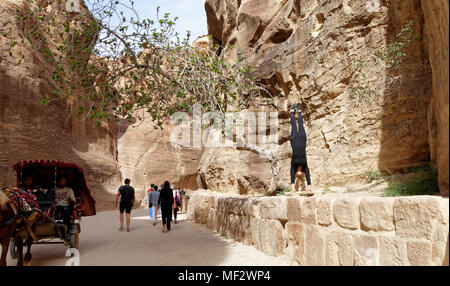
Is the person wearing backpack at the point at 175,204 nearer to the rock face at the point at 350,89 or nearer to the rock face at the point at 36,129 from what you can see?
the rock face at the point at 350,89

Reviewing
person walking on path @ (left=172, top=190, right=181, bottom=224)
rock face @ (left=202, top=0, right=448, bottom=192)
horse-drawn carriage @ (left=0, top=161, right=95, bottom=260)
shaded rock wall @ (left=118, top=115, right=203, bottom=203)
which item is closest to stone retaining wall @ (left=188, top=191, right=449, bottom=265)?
rock face @ (left=202, top=0, right=448, bottom=192)

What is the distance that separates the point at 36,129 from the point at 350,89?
2025 centimetres

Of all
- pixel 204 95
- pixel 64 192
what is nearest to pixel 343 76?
pixel 204 95

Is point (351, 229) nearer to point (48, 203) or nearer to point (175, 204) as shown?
point (48, 203)

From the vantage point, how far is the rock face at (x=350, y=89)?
6.76 metres

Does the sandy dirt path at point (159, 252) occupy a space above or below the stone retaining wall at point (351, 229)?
below

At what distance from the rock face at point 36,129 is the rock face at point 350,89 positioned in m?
10.7

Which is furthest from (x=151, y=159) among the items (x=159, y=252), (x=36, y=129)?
(x=159, y=252)

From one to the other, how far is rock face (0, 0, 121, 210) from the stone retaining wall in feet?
43.1

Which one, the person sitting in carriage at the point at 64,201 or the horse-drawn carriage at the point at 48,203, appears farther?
the person sitting in carriage at the point at 64,201

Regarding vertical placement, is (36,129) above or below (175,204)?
above

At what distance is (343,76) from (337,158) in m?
2.69

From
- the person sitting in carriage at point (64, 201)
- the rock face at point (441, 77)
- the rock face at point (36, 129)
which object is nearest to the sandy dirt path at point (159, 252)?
the person sitting in carriage at point (64, 201)

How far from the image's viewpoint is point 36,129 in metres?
21.0
